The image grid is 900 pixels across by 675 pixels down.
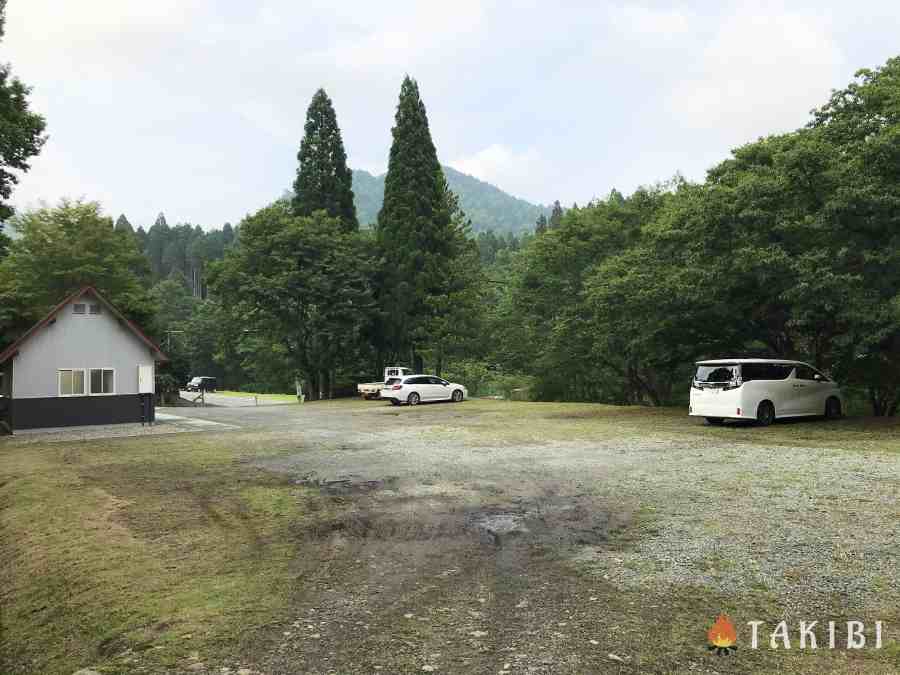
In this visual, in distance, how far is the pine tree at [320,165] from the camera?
44.6m

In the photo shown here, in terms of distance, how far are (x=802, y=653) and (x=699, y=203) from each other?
58.3ft

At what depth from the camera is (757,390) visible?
1747 cm

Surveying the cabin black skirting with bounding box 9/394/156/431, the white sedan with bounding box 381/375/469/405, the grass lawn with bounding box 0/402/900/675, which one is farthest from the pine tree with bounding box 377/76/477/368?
the grass lawn with bounding box 0/402/900/675

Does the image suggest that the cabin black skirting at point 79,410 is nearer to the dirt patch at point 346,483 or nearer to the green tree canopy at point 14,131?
the green tree canopy at point 14,131

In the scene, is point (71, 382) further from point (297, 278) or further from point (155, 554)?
point (155, 554)

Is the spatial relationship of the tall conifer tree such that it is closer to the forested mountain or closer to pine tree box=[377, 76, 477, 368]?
pine tree box=[377, 76, 477, 368]

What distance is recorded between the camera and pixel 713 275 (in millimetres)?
19078

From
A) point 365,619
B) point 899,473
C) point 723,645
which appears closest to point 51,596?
point 365,619

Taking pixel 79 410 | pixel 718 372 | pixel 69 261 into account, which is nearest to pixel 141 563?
pixel 718 372

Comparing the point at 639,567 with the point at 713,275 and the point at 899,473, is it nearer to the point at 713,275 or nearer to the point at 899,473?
the point at 899,473

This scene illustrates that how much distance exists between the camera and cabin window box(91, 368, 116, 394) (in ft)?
80.4

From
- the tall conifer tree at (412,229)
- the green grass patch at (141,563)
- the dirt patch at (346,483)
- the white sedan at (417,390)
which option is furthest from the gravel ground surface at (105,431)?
the tall conifer tree at (412,229)

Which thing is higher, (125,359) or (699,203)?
(699,203)

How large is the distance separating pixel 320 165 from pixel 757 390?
34.9 metres
